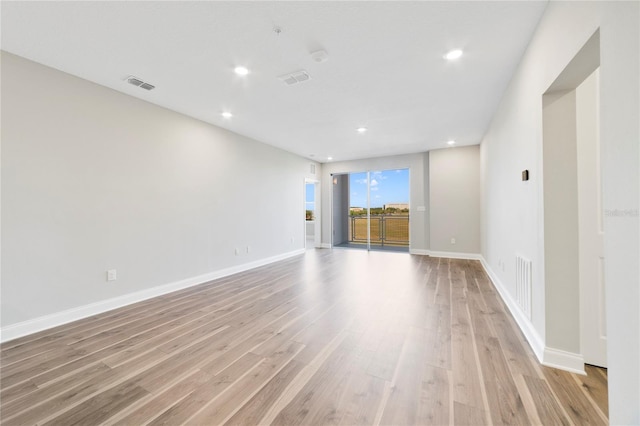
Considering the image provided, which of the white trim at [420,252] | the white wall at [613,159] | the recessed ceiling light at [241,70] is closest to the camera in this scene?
the white wall at [613,159]

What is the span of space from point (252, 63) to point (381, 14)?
4.36 feet

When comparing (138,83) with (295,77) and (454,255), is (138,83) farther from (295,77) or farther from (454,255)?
(454,255)

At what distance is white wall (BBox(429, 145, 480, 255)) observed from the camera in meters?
5.88

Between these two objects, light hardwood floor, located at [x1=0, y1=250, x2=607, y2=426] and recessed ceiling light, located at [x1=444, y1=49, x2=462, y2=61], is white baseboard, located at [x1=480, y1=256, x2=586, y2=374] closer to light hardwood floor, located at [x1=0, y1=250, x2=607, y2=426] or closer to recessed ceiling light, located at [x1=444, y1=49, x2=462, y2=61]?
light hardwood floor, located at [x1=0, y1=250, x2=607, y2=426]

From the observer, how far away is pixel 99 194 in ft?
9.74

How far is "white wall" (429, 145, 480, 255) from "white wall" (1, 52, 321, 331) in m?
4.73

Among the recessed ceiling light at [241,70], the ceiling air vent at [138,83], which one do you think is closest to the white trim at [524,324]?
the recessed ceiling light at [241,70]

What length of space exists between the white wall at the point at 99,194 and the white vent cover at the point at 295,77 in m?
2.02

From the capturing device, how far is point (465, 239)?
5.96m

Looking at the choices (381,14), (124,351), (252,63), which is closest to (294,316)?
(124,351)

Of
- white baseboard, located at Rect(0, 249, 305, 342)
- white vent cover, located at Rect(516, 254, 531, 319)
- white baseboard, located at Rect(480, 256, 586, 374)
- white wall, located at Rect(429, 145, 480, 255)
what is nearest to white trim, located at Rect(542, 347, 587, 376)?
white baseboard, located at Rect(480, 256, 586, 374)

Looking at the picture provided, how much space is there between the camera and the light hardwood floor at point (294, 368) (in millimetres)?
1453

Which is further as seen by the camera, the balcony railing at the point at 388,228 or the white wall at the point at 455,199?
the balcony railing at the point at 388,228

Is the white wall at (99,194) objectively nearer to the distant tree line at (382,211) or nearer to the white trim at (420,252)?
the white trim at (420,252)
